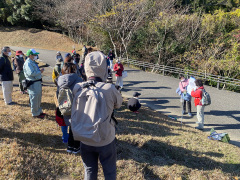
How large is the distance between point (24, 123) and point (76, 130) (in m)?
3.29

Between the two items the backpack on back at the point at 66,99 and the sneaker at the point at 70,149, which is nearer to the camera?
the backpack on back at the point at 66,99

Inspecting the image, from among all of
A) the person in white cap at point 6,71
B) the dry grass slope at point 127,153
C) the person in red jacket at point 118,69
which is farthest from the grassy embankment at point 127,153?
the person in red jacket at point 118,69

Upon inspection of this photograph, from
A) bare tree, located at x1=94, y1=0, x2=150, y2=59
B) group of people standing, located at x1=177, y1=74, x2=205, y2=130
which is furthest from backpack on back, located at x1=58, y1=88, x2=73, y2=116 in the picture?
bare tree, located at x1=94, y1=0, x2=150, y2=59

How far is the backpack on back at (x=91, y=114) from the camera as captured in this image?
2164 millimetres

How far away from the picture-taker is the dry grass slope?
336 centimetres

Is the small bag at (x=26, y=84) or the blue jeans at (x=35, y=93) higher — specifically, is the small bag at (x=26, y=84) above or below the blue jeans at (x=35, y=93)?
above

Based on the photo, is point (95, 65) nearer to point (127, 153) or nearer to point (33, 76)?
point (127, 153)

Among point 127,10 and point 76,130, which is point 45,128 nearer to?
point 76,130

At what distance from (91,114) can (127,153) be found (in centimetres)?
227

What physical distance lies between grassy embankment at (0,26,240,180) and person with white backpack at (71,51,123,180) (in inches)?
48.4

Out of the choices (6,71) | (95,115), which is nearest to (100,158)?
(95,115)

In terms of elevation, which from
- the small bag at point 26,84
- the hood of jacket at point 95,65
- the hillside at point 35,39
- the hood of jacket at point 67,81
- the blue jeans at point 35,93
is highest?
the hillside at point 35,39

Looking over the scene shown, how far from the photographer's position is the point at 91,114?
2170mm

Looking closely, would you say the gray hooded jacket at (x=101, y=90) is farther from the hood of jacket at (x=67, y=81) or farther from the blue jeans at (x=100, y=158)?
the hood of jacket at (x=67, y=81)
